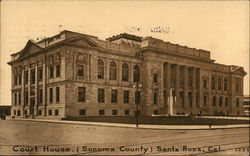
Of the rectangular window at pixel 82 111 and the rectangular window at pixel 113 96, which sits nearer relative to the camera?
the rectangular window at pixel 82 111

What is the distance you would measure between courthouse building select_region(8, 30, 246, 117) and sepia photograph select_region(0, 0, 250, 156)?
170 millimetres

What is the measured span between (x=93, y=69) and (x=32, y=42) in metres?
13.2

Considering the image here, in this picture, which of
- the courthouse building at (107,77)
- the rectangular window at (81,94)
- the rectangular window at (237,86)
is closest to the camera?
the courthouse building at (107,77)

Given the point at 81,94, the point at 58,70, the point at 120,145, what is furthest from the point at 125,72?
the point at 120,145

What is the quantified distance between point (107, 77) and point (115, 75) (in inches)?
91.1

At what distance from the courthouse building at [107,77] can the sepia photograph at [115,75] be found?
0.56 ft

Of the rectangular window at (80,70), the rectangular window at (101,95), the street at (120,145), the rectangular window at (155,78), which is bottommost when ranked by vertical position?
the street at (120,145)

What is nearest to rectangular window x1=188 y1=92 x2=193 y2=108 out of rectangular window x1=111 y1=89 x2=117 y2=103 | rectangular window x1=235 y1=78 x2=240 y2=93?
rectangular window x1=111 y1=89 x2=117 y2=103

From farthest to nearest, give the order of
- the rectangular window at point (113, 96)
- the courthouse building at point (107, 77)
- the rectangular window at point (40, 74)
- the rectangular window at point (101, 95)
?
the rectangular window at point (113, 96) → the rectangular window at point (40, 74) → the rectangular window at point (101, 95) → the courthouse building at point (107, 77)

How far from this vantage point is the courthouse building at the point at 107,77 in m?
43.8

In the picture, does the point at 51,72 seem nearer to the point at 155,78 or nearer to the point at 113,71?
the point at 113,71

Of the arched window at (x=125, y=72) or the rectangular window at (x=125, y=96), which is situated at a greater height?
the arched window at (x=125, y=72)

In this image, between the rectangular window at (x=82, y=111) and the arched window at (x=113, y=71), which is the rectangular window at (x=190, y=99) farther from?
the rectangular window at (x=82, y=111)

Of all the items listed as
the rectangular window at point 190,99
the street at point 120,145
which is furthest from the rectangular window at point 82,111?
the rectangular window at point 190,99
